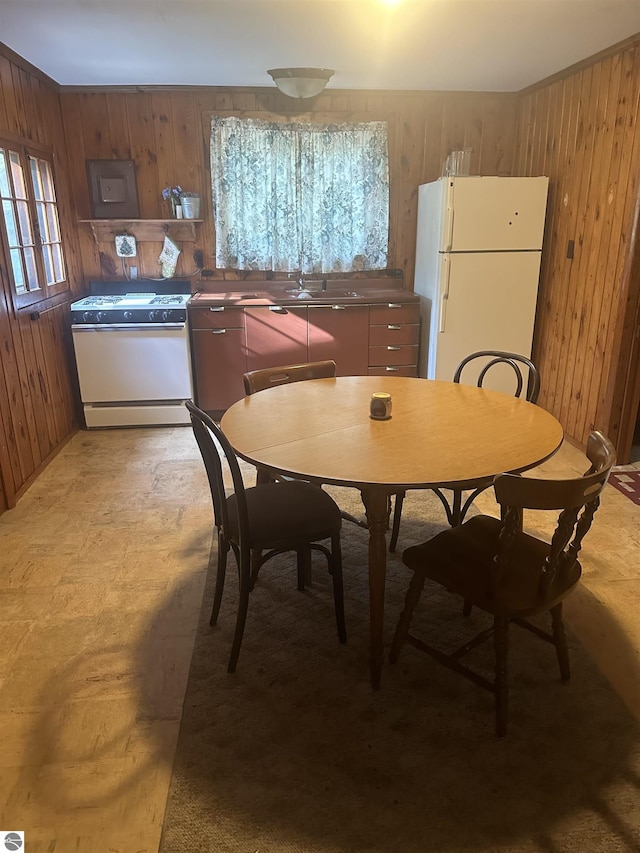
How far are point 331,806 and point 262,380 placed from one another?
1.65m

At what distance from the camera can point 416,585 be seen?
6.03 ft

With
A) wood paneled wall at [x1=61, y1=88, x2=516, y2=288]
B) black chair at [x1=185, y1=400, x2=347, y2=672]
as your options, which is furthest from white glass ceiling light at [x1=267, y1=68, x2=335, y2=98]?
black chair at [x1=185, y1=400, x2=347, y2=672]

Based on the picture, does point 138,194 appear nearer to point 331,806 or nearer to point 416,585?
point 416,585

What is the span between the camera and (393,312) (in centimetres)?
425

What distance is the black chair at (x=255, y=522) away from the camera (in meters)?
1.88

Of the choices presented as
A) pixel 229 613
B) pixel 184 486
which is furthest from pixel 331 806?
pixel 184 486

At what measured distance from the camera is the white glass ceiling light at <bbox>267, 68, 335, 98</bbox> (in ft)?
11.9

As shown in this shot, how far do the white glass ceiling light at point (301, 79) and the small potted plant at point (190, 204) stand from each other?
0.98 meters

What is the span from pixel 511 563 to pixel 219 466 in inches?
37.6

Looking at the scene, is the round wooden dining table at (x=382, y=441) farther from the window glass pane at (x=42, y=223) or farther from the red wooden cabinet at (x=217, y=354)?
the window glass pane at (x=42, y=223)

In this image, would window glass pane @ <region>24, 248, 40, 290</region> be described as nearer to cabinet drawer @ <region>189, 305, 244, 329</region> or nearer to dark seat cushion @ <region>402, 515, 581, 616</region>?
cabinet drawer @ <region>189, 305, 244, 329</region>

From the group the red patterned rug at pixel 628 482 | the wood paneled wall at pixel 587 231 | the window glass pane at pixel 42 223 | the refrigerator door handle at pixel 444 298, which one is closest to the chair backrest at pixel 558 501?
the red patterned rug at pixel 628 482

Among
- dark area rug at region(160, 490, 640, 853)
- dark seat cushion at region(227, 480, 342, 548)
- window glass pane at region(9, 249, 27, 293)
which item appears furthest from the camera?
window glass pane at region(9, 249, 27, 293)

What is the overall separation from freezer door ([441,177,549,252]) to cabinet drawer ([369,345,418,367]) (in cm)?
77
